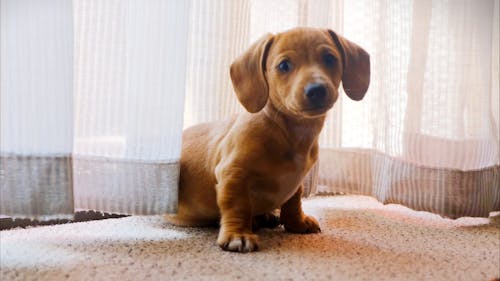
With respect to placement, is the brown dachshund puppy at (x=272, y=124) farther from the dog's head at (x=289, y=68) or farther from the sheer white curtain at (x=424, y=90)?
the sheer white curtain at (x=424, y=90)

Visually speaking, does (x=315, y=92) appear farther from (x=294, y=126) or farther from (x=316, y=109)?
(x=294, y=126)

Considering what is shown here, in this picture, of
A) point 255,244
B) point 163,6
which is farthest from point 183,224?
point 163,6

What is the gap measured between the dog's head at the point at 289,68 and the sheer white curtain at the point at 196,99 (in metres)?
0.17

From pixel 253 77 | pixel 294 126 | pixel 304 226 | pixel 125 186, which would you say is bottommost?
pixel 304 226

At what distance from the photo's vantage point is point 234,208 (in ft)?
3.79

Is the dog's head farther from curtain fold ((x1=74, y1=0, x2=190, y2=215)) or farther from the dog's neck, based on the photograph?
curtain fold ((x1=74, y1=0, x2=190, y2=215))

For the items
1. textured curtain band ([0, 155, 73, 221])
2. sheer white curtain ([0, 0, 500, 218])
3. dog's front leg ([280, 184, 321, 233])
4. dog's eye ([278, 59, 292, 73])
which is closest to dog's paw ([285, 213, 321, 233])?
dog's front leg ([280, 184, 321, 233])

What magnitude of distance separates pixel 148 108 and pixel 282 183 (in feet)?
1.19

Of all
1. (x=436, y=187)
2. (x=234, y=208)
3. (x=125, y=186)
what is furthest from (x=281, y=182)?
(x=436, y=187)

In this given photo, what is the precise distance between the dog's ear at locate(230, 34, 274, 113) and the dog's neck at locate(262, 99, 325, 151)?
0.05m

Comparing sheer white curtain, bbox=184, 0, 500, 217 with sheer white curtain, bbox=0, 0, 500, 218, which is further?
sheer white curtain, bbox=184, 0, 500, 217

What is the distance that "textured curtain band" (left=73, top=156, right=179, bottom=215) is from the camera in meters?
1.16

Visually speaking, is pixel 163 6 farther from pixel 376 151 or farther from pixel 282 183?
pixel 376 151

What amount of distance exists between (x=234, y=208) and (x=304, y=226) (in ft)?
0.75
